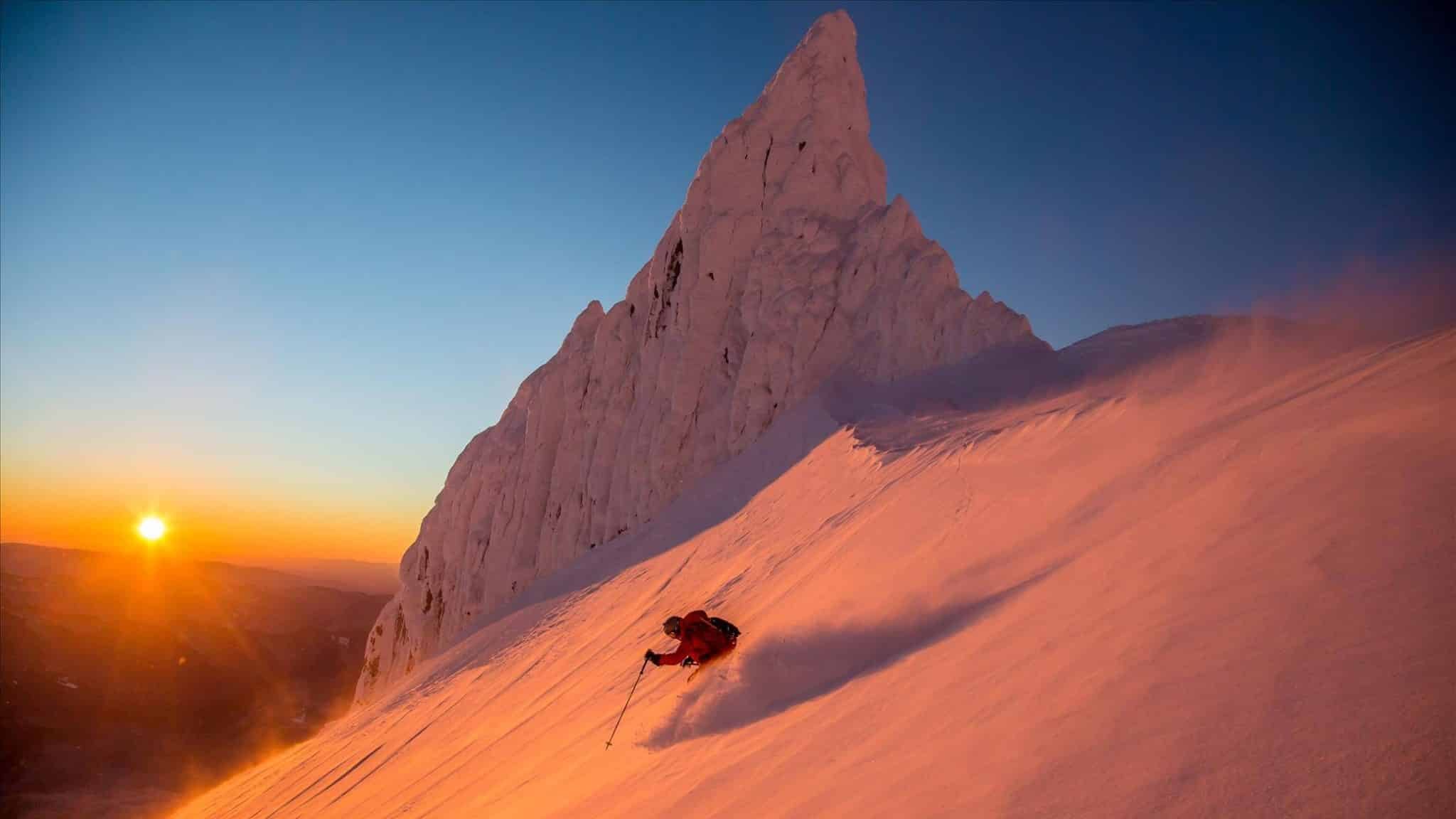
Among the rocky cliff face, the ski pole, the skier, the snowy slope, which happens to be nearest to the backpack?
the skier

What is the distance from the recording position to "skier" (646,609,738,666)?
5625 mm

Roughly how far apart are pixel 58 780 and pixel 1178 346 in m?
38.1

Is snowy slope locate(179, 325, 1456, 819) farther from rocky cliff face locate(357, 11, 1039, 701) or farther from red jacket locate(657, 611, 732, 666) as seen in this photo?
rocky cliff face locate(357, 11, 1039, 701)

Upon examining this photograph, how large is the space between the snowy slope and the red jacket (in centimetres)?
23

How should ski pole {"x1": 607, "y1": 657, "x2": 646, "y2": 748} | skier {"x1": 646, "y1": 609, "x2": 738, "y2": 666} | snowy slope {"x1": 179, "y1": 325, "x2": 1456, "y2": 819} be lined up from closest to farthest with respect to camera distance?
snowy slope {"x1": 179, "y1": 325, "x2": 1456, "y2": 819} < ski pole {"x1": 607, "y1": 657, "x2": 646, "y2": 748} < skier {"x1": 646, "y1": 609, "x2": 738, "y2": 666}

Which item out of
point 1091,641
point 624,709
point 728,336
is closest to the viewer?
point 1091,641

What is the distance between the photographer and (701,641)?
5.65 meters

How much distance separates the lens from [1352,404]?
Answer: 368 cm

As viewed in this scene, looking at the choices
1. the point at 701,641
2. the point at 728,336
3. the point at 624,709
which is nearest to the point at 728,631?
the point at 701,641

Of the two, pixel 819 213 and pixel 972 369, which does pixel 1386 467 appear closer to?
pixel 972 369

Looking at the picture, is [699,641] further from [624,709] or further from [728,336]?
[728,336]

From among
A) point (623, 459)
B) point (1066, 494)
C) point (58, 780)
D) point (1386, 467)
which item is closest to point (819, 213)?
point (623, 459)

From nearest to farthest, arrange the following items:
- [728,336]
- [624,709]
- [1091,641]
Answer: [1091,641]
[624,709]
[728,336]

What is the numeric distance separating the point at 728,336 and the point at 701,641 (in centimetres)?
1085
